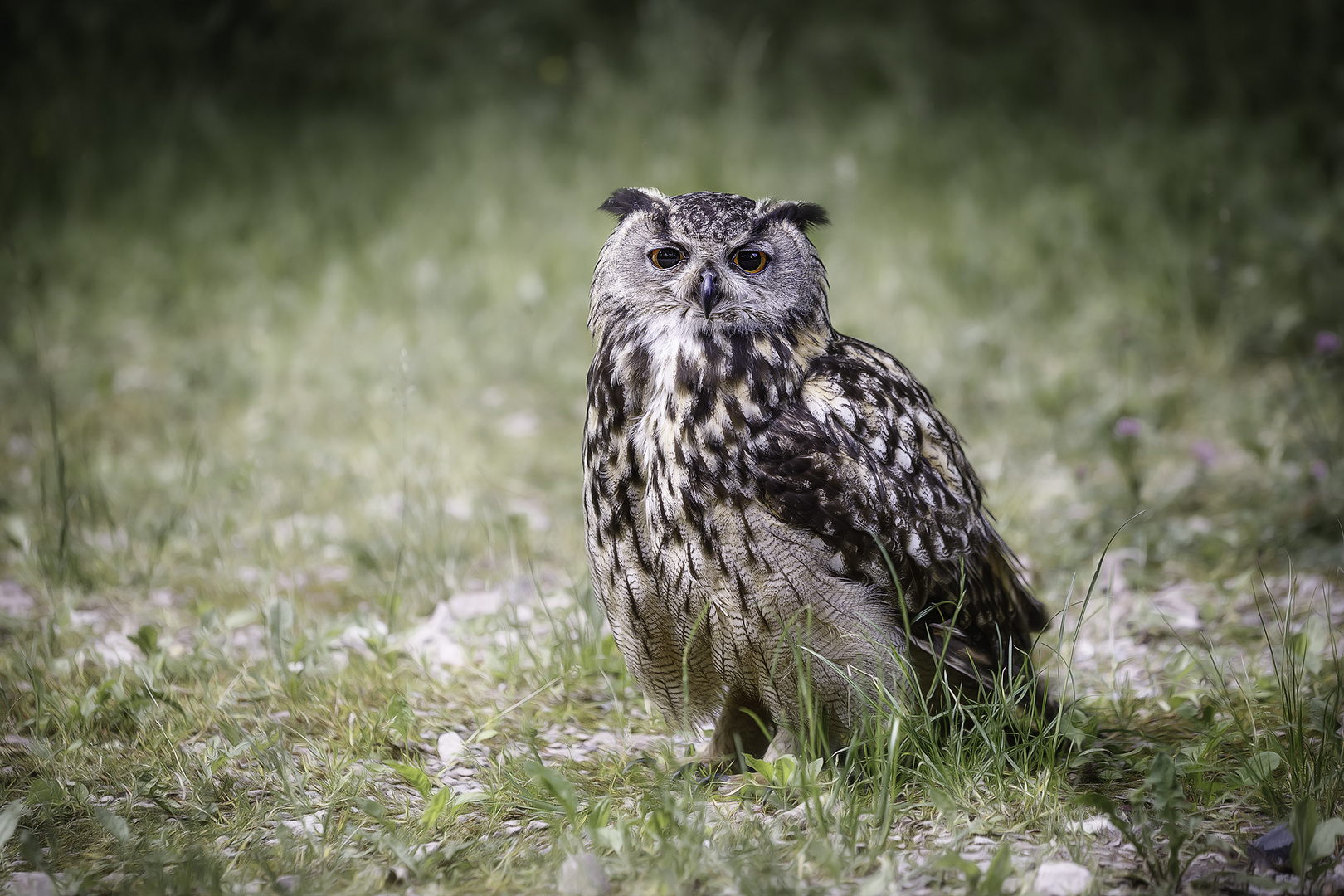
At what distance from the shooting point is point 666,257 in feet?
8.09

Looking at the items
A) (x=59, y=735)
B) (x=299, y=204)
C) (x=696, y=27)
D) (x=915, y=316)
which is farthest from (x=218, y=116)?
(x=59, y=735)

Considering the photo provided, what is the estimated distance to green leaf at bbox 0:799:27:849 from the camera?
202 cm

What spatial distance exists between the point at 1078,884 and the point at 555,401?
3572mm

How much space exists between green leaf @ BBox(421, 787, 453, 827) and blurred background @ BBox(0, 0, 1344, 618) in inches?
35.7

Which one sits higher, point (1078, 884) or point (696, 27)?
point (696, 27)

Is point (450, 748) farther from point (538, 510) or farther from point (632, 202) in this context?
point (538, 510)

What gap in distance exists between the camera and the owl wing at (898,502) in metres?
2.27

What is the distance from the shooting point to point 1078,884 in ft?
6.39

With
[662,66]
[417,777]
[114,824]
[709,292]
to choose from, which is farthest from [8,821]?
[662,66]

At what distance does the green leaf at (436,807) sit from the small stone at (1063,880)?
1.12 meters

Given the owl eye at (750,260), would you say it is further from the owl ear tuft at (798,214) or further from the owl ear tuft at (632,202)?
the owl ear tuft at (632,202)

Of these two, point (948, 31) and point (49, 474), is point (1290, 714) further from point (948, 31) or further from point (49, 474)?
point (948, 31)

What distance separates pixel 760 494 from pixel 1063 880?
883 millimetres

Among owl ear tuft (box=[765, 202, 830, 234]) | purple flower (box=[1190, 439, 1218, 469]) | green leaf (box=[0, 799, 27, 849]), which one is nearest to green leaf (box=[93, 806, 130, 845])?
green leaf (box=[0, 799, 27, 849])
